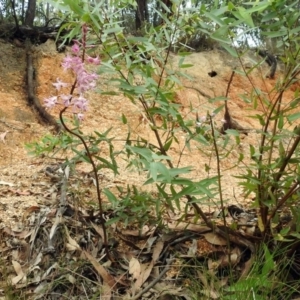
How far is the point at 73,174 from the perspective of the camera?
243 centimetres

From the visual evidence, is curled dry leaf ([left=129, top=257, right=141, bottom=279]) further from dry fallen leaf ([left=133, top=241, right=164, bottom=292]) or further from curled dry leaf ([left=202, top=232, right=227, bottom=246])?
curled dry leaf ([left=202, top=232, right=227, bottom=246])

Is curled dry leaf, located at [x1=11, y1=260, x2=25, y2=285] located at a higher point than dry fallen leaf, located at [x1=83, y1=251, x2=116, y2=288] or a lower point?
lower

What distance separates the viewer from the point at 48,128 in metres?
4.00

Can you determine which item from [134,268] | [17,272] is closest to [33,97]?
[17,272]

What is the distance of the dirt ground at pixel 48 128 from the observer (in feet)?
7.61

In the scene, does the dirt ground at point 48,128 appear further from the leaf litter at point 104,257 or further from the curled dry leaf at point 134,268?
the curled dry leaf at point 134,268

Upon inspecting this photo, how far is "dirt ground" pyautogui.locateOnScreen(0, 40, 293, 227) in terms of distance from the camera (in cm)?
232

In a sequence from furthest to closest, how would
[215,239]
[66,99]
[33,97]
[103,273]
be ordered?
[33,97] → [215,239] → [103,273] → [66,99]

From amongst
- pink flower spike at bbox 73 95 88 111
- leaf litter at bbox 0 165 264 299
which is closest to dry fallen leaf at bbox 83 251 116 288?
leaf litter at bbox 0 165 264 299

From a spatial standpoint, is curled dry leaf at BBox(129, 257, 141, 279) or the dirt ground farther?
the dirt ground

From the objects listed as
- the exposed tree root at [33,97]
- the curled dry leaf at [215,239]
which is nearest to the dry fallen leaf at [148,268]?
the curled dry leaf at [215,239]

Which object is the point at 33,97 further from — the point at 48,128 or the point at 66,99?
the point at 66,99

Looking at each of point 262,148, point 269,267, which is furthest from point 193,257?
point 262,148

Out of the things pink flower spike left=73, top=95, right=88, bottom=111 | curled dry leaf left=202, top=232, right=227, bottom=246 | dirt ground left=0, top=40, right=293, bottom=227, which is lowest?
dirt ground left=0, top=40, right=293, bottom=227
